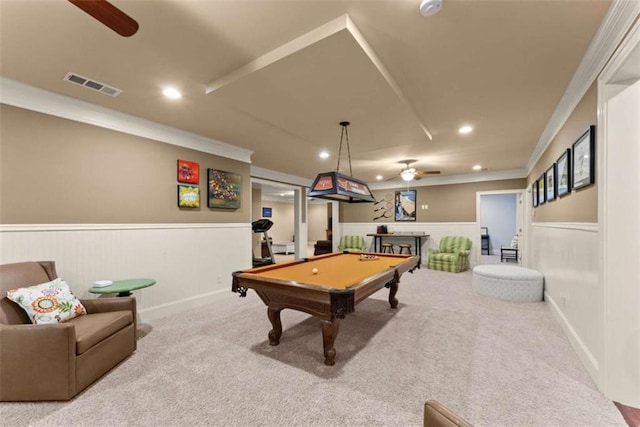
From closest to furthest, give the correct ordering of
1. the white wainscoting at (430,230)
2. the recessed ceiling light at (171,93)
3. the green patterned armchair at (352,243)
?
the recessed ceiling light at (171,93) < the white wainscoting at (430,230) < the green patterned armchair at (352,243)

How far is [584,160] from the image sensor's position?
2.42m

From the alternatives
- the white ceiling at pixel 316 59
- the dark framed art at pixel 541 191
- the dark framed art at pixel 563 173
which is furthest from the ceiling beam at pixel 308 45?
the dark framed art at pixel 541 191

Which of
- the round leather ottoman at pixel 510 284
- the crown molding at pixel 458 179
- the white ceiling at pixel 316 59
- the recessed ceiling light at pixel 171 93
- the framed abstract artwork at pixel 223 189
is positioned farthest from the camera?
A: the crown molding at pixel 458 179

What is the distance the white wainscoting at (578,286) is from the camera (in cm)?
216

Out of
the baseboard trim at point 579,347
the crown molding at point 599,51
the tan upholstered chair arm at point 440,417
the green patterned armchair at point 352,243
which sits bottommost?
the baseboard trim at point 579,347

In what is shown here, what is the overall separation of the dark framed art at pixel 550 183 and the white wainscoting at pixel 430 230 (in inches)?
137

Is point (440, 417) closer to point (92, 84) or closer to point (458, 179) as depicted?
point (92, 84)

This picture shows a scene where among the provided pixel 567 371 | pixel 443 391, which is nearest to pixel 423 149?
pixel 567 371

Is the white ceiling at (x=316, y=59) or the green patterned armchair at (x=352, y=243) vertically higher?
the white ceiling at (x=316, y=59)

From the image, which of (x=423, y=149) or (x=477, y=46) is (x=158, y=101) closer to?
(x=477, y=46)

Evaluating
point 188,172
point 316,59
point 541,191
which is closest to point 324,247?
point 188,172

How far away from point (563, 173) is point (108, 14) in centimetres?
432

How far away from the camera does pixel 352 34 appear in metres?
1.84

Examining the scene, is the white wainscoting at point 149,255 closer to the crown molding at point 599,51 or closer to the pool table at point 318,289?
the pool table at point 318,289
